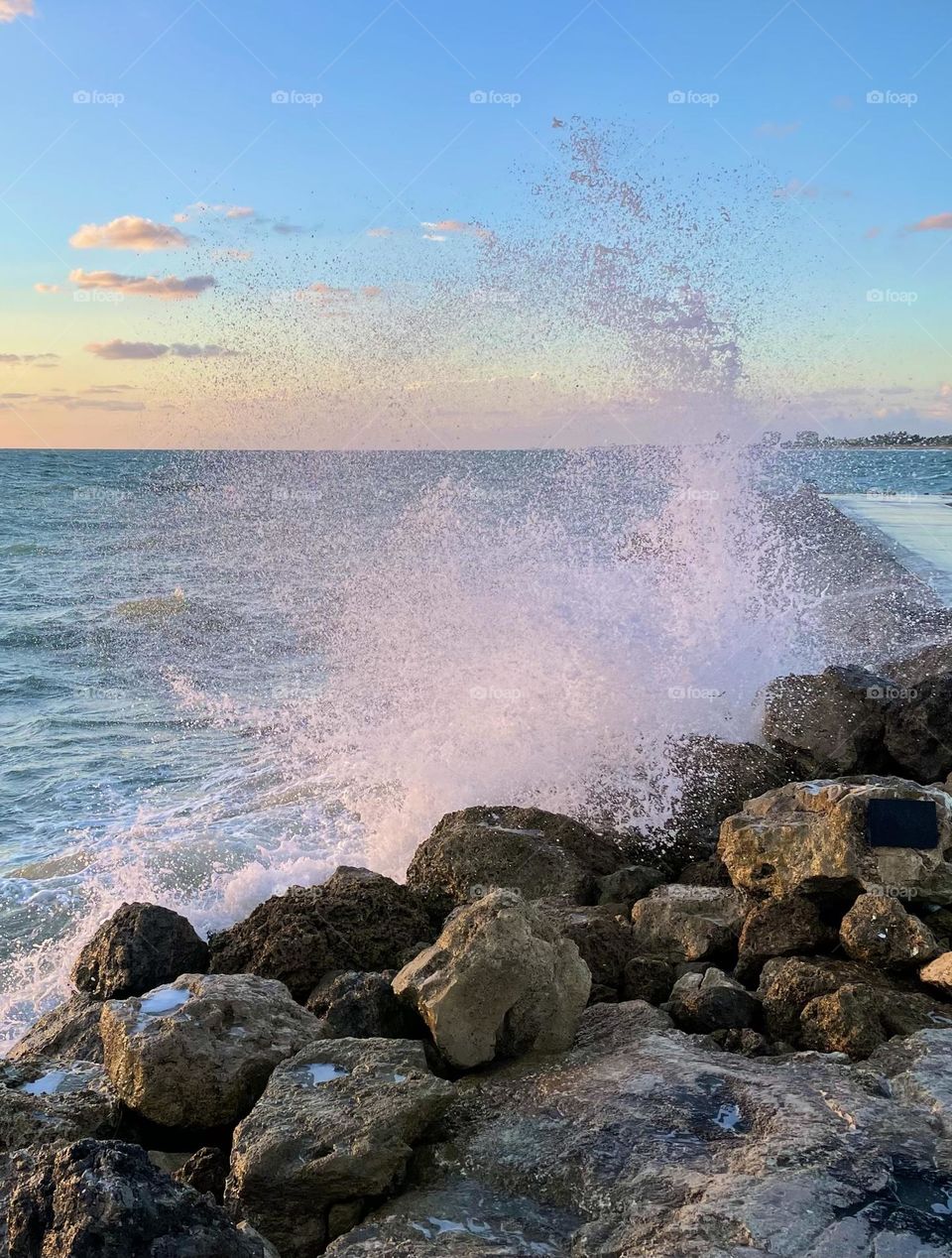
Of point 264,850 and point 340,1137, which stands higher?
point 340,1137

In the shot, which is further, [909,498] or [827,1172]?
[909,498]

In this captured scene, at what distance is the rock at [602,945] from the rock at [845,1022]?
0.80 meters

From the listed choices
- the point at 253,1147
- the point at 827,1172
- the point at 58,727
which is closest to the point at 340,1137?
the point at 253,1147

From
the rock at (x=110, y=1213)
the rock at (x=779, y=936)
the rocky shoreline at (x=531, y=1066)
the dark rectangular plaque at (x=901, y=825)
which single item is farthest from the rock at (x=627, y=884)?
the rock at (x=110, y=1213)

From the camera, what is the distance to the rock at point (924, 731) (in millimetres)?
6402

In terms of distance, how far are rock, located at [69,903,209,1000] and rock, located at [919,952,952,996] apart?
301 centimetres

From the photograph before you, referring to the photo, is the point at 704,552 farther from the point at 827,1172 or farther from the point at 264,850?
the point at 827,1172

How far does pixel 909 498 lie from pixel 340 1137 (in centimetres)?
2895

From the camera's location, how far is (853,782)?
496 cm

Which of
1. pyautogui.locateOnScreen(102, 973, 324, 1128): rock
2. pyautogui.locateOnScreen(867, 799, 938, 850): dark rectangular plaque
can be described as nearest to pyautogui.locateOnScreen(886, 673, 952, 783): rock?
pyautogui.locateOnScreen(867, 799, 938, 850): dark rectangular plaque

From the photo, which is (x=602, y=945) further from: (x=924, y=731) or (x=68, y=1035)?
(x=924, y=731)

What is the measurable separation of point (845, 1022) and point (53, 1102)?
258 cm

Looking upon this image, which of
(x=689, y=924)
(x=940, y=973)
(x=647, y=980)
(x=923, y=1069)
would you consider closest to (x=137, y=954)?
(x=647, y=980)

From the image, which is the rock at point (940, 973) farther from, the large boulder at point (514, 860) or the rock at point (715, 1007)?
the large boulder at point (514, 860)
